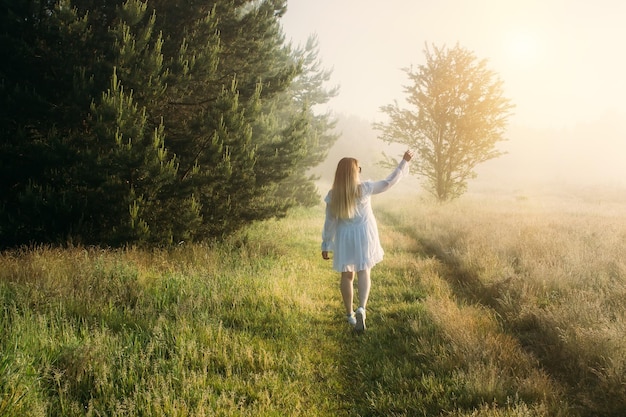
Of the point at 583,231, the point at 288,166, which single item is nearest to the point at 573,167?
the point at 583,231

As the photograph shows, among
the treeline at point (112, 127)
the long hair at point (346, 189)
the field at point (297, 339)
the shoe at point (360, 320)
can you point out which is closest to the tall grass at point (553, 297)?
the field at point (297, 339)

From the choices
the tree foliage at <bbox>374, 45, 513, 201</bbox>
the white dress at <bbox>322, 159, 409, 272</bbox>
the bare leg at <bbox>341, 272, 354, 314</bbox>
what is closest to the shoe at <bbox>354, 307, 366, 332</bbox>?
the bare leg at <bbox>341, 272, 354, 314</bbox>

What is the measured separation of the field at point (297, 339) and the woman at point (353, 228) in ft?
1.80

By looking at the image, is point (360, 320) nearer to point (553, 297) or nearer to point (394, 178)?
point (394, 178)

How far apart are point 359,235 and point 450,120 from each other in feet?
48.9

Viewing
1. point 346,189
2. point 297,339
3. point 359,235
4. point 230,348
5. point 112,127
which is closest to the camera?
point 230,348

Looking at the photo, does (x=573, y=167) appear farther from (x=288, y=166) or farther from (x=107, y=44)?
(x=107, y=44)

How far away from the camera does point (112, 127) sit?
565cm

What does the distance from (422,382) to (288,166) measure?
646 centimetres

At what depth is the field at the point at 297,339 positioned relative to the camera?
2.88 m

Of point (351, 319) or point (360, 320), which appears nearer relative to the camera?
point (360, 320)

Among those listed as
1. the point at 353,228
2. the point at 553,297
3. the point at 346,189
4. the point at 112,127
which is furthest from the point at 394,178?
the point at 112,127

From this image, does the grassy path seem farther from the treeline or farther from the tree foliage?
the tree foliage

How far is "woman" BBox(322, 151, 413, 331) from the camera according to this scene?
4.73 m
